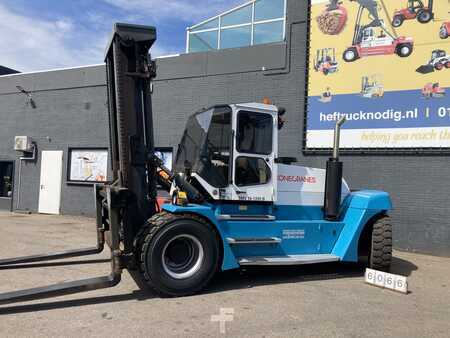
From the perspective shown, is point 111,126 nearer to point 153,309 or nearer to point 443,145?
point 153,309

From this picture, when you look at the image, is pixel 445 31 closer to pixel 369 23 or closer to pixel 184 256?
pixel 369 23

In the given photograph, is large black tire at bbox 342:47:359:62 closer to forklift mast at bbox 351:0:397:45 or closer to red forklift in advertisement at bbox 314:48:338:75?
forklift mast at bbox 351:0:397:45

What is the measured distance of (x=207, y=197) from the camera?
285 inches

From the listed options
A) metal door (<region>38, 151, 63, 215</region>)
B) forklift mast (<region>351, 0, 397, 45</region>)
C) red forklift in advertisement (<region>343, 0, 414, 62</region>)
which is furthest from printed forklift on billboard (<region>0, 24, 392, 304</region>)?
metal door (<region>38, 151, 63, 215</region>)

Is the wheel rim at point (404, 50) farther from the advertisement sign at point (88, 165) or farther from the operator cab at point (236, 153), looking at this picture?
the advertisement sign at point (88, 165)

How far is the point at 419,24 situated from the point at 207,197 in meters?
8.00

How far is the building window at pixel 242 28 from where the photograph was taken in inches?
551

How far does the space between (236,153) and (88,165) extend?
11134 millimetres

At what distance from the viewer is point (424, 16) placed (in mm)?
11688

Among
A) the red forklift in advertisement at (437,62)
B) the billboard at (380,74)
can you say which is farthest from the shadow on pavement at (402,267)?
the red forklift in advertisement at (437,62)

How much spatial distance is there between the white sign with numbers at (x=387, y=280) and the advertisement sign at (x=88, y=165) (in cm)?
1126

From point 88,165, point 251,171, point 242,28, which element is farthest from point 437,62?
point 88,165

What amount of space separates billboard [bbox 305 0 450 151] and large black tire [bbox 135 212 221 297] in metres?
6.92

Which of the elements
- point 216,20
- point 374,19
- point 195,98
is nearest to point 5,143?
point 195,98
